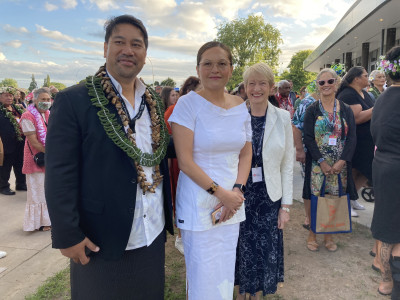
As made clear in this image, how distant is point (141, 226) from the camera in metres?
1.67

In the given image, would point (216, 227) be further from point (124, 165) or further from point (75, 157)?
point (75, 157)

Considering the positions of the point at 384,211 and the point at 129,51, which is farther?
the point at 384,211

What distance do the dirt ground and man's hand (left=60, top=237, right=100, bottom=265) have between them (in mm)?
1596

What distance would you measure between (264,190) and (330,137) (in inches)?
54.9

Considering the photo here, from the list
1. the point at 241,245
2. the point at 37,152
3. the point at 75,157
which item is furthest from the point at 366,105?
the point at 37,152

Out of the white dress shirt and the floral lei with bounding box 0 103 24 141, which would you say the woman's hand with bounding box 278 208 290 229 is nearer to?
the white dress shirt

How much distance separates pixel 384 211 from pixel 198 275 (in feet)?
5.88

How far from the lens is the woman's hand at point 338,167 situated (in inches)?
134

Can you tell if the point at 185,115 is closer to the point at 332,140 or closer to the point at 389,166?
the point at 389,166

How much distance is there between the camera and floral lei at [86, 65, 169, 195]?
1.53 m

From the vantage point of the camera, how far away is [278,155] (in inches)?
100

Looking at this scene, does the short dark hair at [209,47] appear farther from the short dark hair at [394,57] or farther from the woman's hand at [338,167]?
the woman's hand at [338,167]

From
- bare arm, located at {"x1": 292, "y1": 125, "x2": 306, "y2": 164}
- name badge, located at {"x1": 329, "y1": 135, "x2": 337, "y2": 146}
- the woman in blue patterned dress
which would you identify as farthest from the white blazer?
bare arm, located at {"x1": 292, "y1": 125, "x2": 306, "y2": 164}

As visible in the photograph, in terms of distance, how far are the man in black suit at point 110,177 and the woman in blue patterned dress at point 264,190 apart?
1.05m
